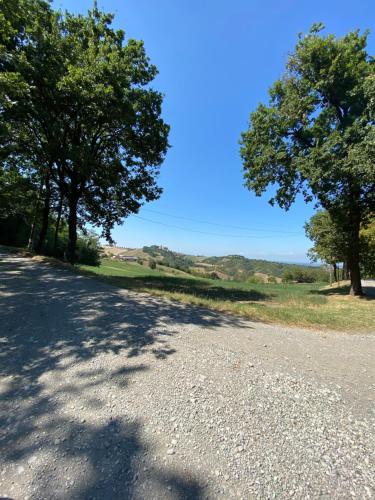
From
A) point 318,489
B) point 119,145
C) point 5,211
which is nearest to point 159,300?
point 318,489

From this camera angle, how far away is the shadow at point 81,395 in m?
2.03

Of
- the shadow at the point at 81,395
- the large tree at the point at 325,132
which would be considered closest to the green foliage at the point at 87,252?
the large tree at the point at 325,132

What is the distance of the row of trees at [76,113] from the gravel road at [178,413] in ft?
32.2

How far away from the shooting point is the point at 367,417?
2.91 metres

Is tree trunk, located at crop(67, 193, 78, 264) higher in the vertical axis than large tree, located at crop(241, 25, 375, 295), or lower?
lower

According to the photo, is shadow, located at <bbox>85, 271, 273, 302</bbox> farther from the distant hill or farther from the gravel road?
the distant hill

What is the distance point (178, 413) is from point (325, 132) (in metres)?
14.8

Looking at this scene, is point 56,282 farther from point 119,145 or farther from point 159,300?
point 119,145

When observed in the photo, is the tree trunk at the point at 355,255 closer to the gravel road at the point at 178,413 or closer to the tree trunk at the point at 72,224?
the gravel road at the point at 178,413

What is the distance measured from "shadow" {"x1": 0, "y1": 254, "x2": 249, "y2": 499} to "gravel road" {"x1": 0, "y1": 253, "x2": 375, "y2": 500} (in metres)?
0.01

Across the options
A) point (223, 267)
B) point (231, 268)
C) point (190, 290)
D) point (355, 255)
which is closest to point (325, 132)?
point (355, 255)

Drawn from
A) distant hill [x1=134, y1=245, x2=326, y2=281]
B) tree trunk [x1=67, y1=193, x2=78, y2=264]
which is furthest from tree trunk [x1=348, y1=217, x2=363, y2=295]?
distant hill [x1=134, y1=245, x2=326, y2=281]

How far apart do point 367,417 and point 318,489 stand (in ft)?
4.64

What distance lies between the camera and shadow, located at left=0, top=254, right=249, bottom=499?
203cm
